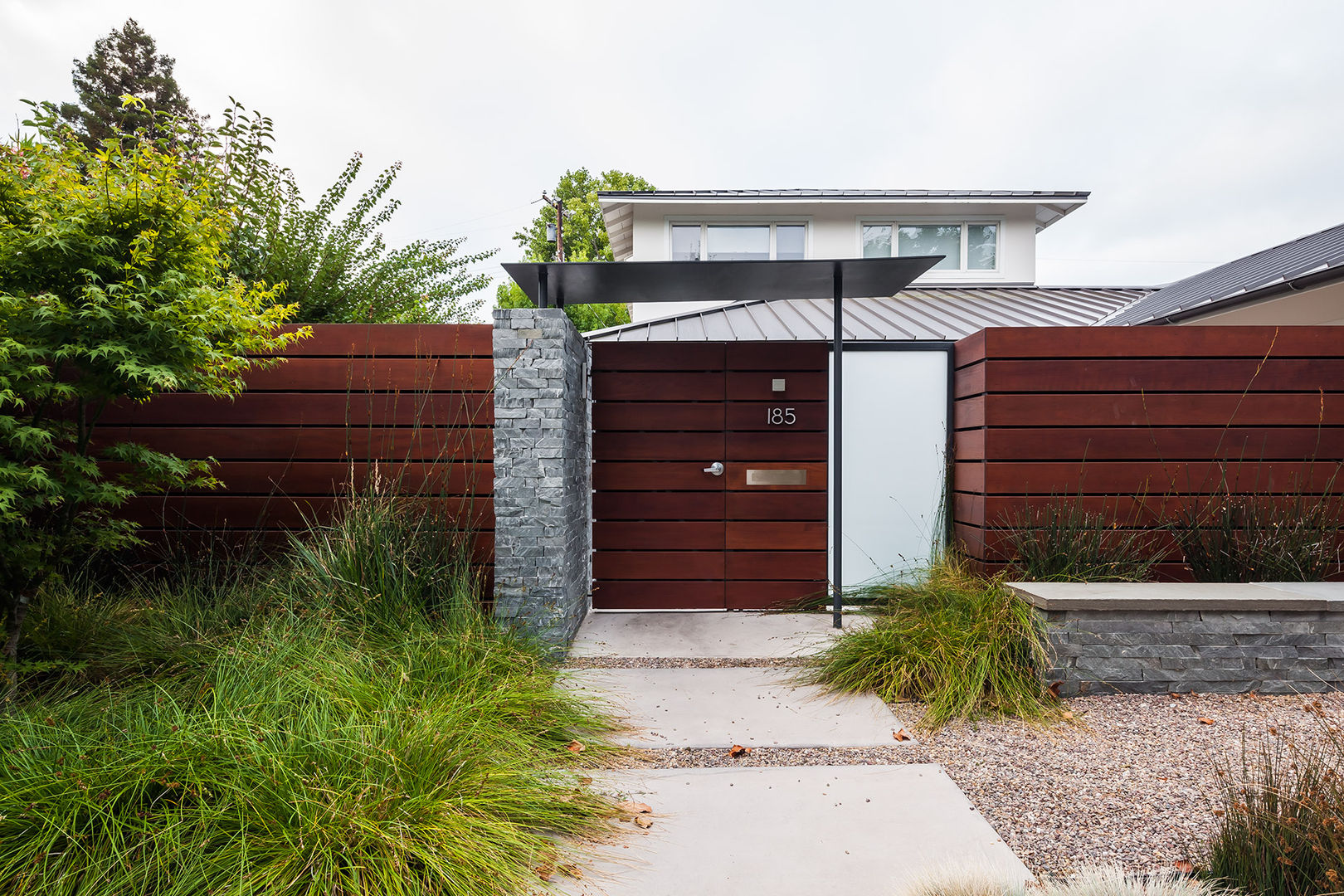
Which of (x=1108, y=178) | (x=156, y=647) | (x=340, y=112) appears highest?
(x=340, y=112)

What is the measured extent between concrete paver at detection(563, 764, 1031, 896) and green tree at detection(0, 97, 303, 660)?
8.27 feet

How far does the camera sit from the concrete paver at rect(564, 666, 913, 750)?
2.58 m

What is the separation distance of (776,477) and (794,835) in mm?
3093

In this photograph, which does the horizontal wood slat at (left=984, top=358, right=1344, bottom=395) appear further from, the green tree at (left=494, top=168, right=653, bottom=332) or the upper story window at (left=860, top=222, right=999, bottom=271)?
the green tree at (left=494, top=168, right=653, bottom=332)

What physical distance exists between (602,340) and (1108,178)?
Answer: 35.0ft

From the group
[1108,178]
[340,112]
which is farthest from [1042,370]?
[340,112]

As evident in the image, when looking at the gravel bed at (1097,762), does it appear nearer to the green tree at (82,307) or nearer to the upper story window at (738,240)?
the green tree at (82,307)

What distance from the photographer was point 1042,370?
13.7ft

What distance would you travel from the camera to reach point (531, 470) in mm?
3584

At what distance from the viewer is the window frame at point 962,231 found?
28.8 ft

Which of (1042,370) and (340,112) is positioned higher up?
(340,112)

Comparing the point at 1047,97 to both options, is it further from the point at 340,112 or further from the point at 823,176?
the point at 823,176

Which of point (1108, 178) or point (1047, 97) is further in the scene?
point (1108, 178)

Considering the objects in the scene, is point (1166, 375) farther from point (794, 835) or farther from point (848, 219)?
point (848, 219)
